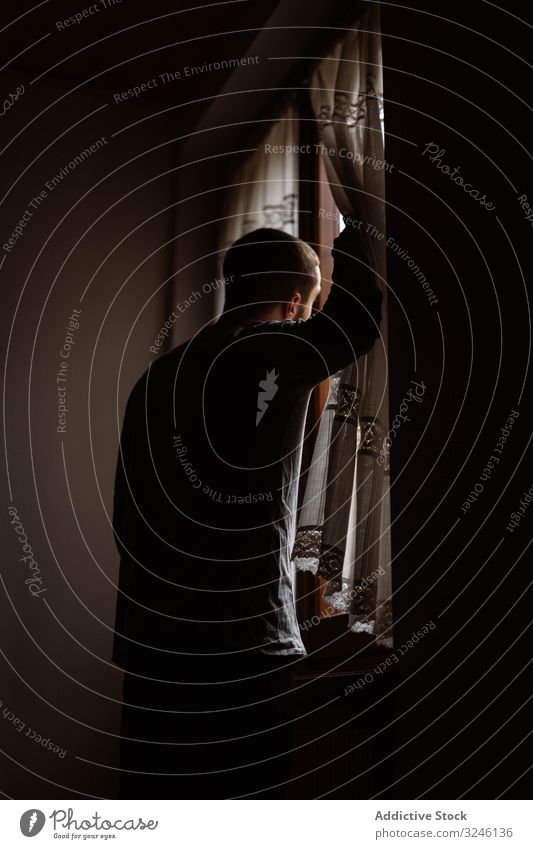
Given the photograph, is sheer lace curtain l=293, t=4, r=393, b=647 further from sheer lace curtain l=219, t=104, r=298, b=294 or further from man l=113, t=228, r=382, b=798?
sheer lace curtain l=219, t=104, r=298, b=294

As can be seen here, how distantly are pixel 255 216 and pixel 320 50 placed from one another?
0.45 m

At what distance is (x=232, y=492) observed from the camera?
1.11m

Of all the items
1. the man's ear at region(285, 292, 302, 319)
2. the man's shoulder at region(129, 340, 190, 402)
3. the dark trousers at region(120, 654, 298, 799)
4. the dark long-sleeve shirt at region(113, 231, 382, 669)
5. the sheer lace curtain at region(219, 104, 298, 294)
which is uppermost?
the sheer lace curtain at region(219, 104, 298, 294)

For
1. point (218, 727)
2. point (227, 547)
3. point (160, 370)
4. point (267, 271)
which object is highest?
point (267, 271)

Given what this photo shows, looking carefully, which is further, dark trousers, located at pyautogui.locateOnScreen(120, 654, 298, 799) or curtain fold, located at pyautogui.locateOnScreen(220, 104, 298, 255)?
curtain fold, located at pyautogui.locateOnScreen(220, 104, 298, 255)

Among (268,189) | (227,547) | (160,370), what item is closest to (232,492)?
(227,547)

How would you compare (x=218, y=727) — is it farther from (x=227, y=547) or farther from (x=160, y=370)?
(x=160, y=370)

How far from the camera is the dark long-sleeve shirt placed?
106 cm

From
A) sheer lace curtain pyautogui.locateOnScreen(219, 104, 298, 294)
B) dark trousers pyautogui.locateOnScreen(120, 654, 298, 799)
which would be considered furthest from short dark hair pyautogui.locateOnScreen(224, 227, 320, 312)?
sheer lace curtain pyautogui.locateOnScreen(219, 104, 298, 294)

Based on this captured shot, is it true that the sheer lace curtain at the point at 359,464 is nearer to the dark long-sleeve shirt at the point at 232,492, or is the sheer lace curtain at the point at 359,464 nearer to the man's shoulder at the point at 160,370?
the dark long-sleeve shirt at the point at 232,492

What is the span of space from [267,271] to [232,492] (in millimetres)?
342

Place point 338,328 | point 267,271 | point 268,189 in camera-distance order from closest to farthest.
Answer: point 338,328 → point 267,271 → point 268,189

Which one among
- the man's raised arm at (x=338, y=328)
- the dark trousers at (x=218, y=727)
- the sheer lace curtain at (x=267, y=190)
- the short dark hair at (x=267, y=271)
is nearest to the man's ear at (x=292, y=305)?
the short dark hair at (x=267, y=271)

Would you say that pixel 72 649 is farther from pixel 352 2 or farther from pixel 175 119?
pixel 352 2
